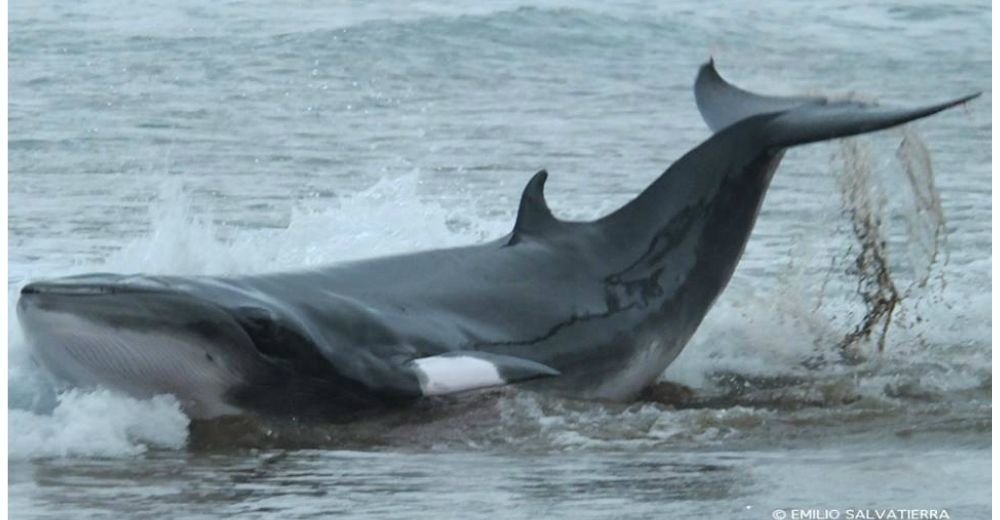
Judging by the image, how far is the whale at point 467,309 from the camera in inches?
443

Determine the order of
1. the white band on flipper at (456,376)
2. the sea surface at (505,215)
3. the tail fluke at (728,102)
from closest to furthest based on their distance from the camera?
the sea surface at (505,215)
the white band on flipper at (456,376)
the tail fluke at (728,102)

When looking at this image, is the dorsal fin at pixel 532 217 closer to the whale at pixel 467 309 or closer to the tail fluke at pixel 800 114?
the whale at pixel 467 309

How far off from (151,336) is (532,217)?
10.2 ft

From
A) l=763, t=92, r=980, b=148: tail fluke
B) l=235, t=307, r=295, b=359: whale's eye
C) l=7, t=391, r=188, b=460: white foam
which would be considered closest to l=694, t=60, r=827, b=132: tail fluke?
l=763, t=92, r=980, b=148: tail fluke

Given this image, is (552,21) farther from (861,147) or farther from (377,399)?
(377,399)

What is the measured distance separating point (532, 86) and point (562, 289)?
16581 millimetres

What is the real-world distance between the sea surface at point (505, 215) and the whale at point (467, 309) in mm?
264

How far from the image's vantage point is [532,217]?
1353 centimetres

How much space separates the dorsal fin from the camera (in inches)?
532

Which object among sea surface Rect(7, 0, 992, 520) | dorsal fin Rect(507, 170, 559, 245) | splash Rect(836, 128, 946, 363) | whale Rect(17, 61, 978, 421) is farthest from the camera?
splash Rect(836, 128, 946, 363)

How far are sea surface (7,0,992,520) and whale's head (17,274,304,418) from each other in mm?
153

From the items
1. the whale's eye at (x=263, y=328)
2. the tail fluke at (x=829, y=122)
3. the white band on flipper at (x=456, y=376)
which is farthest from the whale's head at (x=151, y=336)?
the tail fluke at (x=829, y=122)

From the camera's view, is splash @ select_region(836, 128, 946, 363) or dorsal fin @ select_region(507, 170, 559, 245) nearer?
dorsal fin @ select_region(507, 170, 559, 245)

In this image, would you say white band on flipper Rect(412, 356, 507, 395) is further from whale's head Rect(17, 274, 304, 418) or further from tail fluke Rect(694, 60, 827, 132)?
tail fluke Rect(694, 60, 827, 132)
